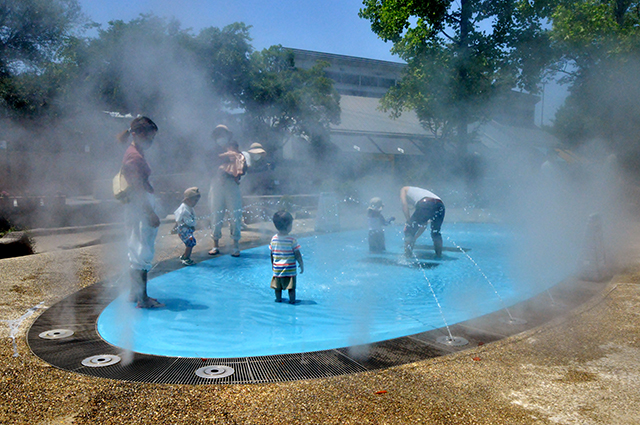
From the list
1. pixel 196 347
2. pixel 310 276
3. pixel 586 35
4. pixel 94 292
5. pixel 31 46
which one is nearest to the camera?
pixel 196 347

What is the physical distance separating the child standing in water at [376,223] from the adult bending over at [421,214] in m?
0.29

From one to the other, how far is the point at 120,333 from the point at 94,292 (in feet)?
4.27

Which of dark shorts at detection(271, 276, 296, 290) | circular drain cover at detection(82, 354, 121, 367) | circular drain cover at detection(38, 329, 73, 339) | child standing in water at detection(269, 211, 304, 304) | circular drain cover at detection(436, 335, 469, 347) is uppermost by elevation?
child standing in water at detection(269, 211, 304, 304)

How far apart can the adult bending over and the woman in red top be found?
371 cm

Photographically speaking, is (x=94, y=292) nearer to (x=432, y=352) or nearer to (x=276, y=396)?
(x=276, y=396)

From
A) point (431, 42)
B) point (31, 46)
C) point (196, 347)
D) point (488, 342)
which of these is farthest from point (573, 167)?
point (31, 46)

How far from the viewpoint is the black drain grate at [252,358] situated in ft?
8.49

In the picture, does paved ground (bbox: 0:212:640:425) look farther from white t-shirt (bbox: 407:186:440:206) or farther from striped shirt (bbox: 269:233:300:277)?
white t-shirt (bbox: 407:186:440:206)

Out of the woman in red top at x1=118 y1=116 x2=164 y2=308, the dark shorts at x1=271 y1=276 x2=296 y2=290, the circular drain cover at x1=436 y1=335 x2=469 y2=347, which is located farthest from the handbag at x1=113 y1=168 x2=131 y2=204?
the circular drain cover at x1=436 y1=335 x2=469 y2=347

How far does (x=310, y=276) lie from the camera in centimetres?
581

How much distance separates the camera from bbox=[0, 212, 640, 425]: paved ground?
82.3 inches

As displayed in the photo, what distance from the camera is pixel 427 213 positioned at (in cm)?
652

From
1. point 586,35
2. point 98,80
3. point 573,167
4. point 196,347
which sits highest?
point 586,35

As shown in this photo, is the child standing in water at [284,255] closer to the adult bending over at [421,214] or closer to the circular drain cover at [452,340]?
the circular drain cover at [452,340]
